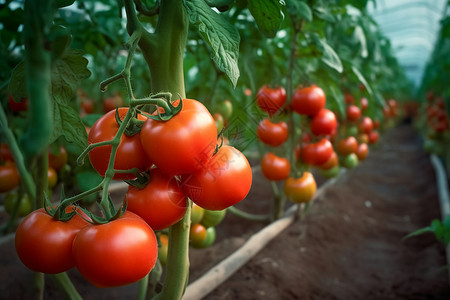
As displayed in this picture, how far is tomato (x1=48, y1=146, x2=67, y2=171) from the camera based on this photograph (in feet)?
4.32

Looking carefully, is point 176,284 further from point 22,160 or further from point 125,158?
point 22,160

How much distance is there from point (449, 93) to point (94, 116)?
2.95 meters

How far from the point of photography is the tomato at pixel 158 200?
1.77ft

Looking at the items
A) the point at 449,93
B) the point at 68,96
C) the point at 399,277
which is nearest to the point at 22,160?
the point at 68,96

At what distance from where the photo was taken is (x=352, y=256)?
2016 mm

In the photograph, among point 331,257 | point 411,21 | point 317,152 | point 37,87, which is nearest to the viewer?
point 37,87

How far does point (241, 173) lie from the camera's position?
22.0 inches

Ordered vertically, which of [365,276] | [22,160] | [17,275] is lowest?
[365,276]

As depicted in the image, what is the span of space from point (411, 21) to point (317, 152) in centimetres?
1015

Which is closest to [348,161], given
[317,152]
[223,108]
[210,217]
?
[317,152]

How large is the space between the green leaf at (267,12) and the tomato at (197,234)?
74 centimetres

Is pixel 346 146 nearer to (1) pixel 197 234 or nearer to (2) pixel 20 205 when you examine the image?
(1) pixel 197 234

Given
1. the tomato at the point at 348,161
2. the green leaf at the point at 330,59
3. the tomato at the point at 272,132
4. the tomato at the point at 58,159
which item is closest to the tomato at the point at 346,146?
the tomato at the point at 348,161

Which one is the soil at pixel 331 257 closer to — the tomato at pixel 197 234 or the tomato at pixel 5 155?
the tomato at pixel 197 234
